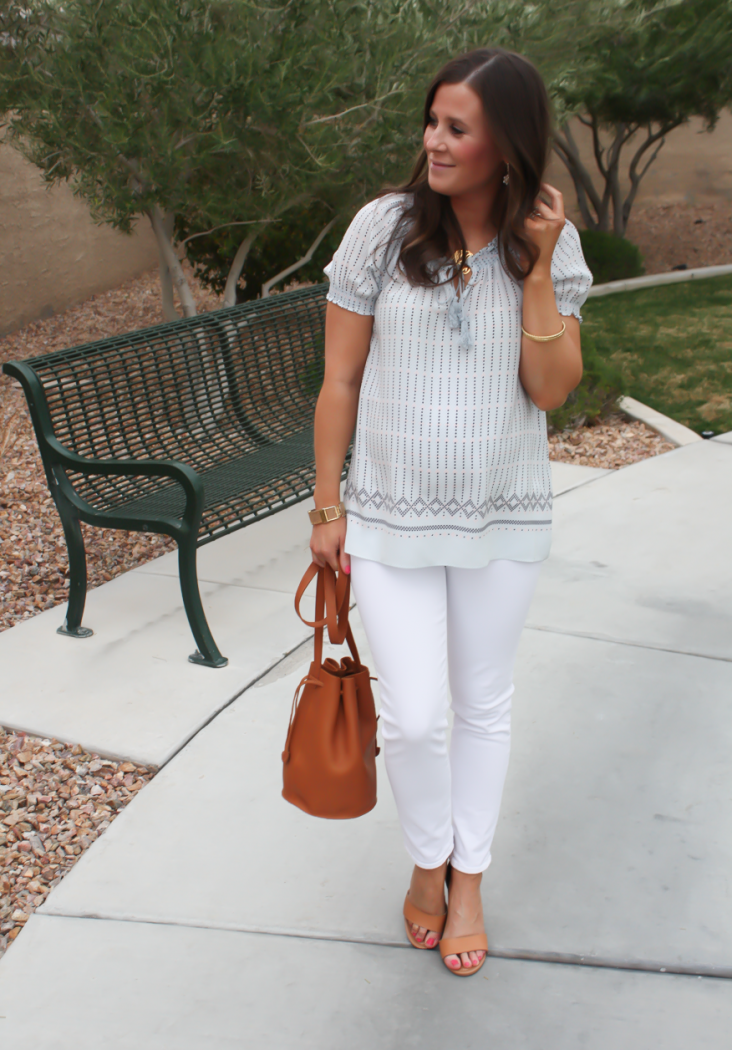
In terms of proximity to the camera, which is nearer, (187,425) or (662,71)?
(187,425)

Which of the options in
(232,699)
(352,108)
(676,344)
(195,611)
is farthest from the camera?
(676,344)

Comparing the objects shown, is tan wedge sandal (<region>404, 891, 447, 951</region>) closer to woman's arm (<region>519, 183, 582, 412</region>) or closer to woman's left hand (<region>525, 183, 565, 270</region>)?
woman's arm (<region>519, 183, 582, 412</region>)

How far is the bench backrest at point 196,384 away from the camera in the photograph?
3.88m

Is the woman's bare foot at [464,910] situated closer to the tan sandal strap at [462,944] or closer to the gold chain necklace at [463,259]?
the tan sandal strap at [462,944]

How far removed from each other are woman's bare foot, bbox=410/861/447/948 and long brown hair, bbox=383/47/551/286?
1.31 m

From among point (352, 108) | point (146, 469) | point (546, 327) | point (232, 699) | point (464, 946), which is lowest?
point (232, 699)

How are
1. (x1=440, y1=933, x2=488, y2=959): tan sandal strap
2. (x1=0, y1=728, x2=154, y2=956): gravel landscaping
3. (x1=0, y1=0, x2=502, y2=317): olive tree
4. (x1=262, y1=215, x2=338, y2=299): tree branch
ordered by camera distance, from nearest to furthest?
(x1=440, y1=933, x2=488, y2=959): tan sandal strap, (x1=0, y1=728, x2=154, y2=956): gravel landscaping, (x1=0, y1=0, x2=502, y2=317): olive tree, (x1=262, y1=215, x2=338, y2=299): tree branch

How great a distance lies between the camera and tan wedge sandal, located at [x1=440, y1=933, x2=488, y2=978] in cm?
217

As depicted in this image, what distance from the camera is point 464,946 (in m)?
2.18

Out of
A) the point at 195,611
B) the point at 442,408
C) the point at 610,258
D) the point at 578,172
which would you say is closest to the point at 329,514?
the point at 442,408

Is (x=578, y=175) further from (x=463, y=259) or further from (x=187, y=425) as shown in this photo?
(x=463, y=259)

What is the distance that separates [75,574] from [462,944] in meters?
2.18

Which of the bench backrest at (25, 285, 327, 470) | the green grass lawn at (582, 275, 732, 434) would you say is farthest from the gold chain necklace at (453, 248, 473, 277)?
A: the green grass lawn at (582, 275, 732, 434)

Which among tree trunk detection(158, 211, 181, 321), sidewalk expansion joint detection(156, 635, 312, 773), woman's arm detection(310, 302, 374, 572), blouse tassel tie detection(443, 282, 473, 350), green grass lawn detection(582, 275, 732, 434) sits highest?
blouse tassel tie detection(443, 282, 473, 350)
